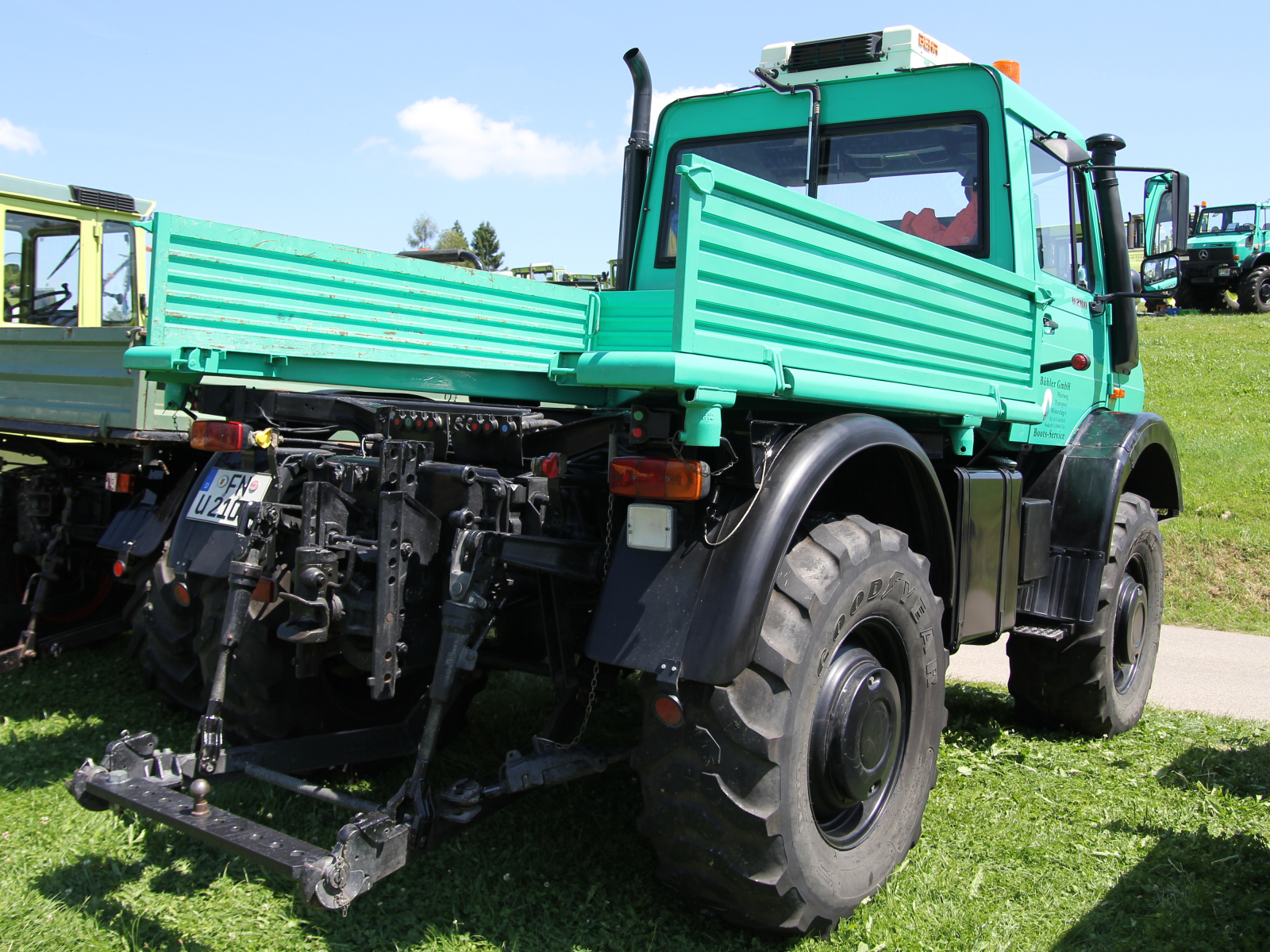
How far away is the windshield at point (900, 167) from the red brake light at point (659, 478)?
2.19 m

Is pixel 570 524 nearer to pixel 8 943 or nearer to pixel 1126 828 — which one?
pixel 8 943

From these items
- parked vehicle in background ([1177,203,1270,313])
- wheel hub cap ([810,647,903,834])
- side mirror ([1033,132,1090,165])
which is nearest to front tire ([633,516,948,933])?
wheel hub cap ([810,647,903,834])

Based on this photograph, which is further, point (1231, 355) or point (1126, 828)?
point (1231, 355)

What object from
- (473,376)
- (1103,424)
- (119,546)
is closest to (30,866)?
(119,546)

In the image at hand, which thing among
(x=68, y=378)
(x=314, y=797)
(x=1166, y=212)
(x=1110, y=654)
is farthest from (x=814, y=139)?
(x=68, y=378)

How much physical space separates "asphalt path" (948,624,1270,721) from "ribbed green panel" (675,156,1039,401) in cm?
296

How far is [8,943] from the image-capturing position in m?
2.82

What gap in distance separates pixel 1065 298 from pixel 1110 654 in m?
1.69

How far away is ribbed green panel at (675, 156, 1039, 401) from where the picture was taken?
2.42 meters

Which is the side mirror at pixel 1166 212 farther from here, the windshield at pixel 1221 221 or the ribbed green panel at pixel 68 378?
the windshield at pixel 1221 221

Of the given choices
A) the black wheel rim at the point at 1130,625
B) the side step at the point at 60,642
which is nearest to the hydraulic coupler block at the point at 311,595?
the side step at the point at 60,642

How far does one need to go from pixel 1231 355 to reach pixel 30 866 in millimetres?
17307

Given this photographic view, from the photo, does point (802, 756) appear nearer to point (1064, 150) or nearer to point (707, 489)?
point (707, 489)

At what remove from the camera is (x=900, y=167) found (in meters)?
4.45
